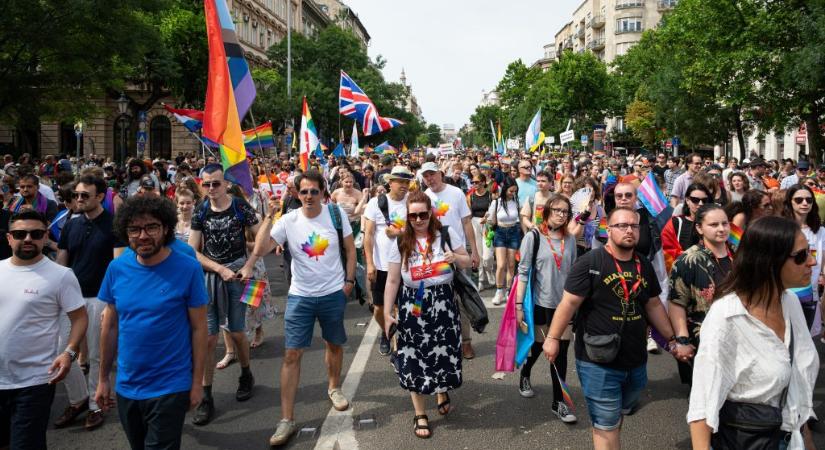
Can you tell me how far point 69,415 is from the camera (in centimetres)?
507

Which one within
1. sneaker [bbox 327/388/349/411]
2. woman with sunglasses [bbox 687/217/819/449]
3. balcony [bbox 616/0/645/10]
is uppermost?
balcony [bbox 616/0/645/10]

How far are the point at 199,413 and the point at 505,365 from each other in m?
2.23

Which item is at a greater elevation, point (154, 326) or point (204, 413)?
point (154, 326)

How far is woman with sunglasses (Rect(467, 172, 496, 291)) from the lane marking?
378 centimetres

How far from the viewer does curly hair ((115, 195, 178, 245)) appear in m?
3.40

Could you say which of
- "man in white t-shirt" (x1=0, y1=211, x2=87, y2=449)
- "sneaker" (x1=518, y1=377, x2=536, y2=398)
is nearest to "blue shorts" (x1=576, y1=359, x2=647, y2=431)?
"sneaker" (x1=518, y1=377, x2=536, y2=398)

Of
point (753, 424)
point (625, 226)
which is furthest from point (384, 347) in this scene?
point (753, 424)

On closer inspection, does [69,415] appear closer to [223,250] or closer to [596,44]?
[223,250]

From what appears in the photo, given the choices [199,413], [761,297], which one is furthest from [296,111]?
[761,297]

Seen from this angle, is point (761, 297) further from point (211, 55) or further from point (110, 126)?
point (110, 126)

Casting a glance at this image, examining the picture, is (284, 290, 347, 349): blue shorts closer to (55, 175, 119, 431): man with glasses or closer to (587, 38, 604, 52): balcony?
(55, 175, 119, 431): man with glasses

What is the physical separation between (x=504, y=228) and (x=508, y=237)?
5.7 inches

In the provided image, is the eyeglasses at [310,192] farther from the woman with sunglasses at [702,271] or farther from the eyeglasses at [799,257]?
the eyeglasses at [799,257]

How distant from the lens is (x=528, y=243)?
5.29 metres
